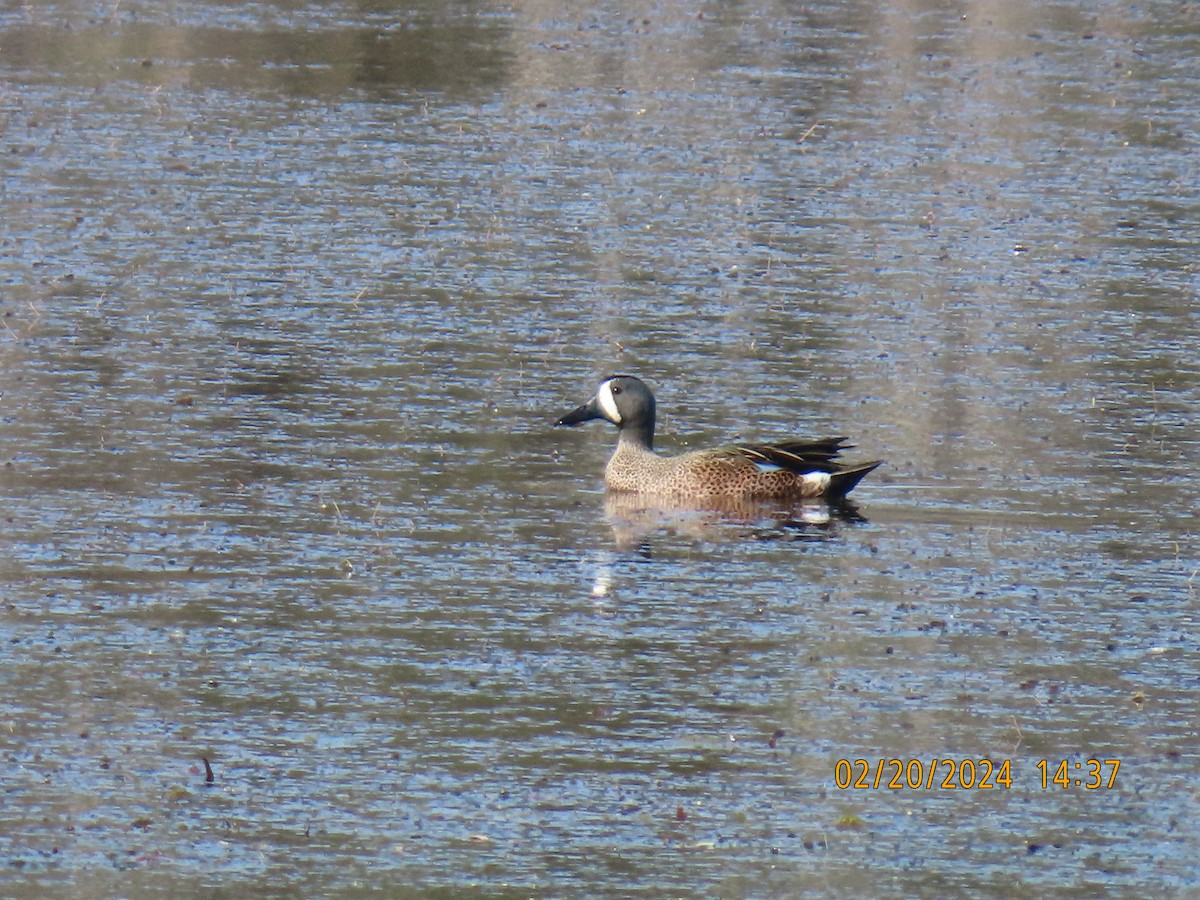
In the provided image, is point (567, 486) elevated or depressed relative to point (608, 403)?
depressed

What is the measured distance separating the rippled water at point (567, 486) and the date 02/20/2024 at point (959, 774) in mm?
75

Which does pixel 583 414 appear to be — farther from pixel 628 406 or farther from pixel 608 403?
pixel 628 406

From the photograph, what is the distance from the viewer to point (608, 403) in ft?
45.5

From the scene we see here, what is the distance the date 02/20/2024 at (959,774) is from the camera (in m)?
8.69

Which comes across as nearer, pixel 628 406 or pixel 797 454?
pixel 797 454

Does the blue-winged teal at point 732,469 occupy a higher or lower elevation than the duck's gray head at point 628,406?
lower

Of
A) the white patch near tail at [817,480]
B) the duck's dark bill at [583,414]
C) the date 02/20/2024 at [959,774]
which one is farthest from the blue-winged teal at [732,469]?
the date 02/20/2024 at [959,774]

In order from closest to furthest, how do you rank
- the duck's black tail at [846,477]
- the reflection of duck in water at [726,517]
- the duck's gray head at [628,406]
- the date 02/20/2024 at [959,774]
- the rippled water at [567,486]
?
the rippled water at [567,486] → the date 02/20/2024 at [959,774] → the reflection of duck in water at [726,517] → the duck's black tail at [846,477] → the duck's gray head at [628,406]

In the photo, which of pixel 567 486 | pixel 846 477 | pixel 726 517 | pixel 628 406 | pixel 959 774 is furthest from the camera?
pixel 628 406

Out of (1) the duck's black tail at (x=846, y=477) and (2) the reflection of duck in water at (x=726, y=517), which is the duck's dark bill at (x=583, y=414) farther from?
(1) the duck's black tail at (x=846, y=477)

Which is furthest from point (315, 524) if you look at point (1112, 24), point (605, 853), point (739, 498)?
point (1112, 24)

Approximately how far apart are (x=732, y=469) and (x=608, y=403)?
1.04 m

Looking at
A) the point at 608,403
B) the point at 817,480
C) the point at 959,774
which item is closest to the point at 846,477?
the point at 817,480

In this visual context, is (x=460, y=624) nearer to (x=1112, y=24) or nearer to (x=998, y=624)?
(x=998, y=624)
